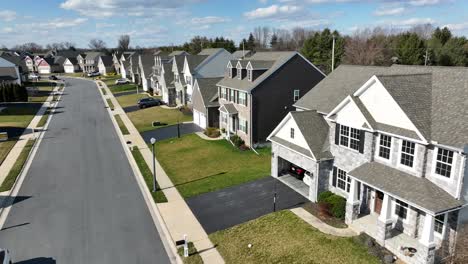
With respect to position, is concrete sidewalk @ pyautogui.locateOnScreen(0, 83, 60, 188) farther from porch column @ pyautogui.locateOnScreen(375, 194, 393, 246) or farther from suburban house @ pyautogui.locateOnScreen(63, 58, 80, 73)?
suburban house @ pyautogui.locateOnScreen(63, 58, 80, 73)

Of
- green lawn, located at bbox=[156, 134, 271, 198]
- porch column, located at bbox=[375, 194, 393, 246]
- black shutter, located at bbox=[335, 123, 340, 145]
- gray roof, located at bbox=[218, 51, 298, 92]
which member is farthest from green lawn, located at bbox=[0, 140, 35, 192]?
porch column, located at bbox=[375, 194, 393, 246]

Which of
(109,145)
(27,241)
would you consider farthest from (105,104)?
(27,241)

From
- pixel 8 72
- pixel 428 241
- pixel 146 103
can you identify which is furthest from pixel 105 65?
pixel 428 241

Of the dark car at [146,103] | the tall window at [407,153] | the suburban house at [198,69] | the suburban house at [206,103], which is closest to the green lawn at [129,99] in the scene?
the dark car at [146,103]

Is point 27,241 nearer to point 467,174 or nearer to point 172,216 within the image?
point 172,216

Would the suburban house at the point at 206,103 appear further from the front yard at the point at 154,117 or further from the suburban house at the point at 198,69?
the suburban house at the point at 198,69

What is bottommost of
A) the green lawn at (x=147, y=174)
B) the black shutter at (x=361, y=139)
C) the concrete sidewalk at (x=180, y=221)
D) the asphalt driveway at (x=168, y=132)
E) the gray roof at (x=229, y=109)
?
the concrete sidewalk at (x=180, y=221)
